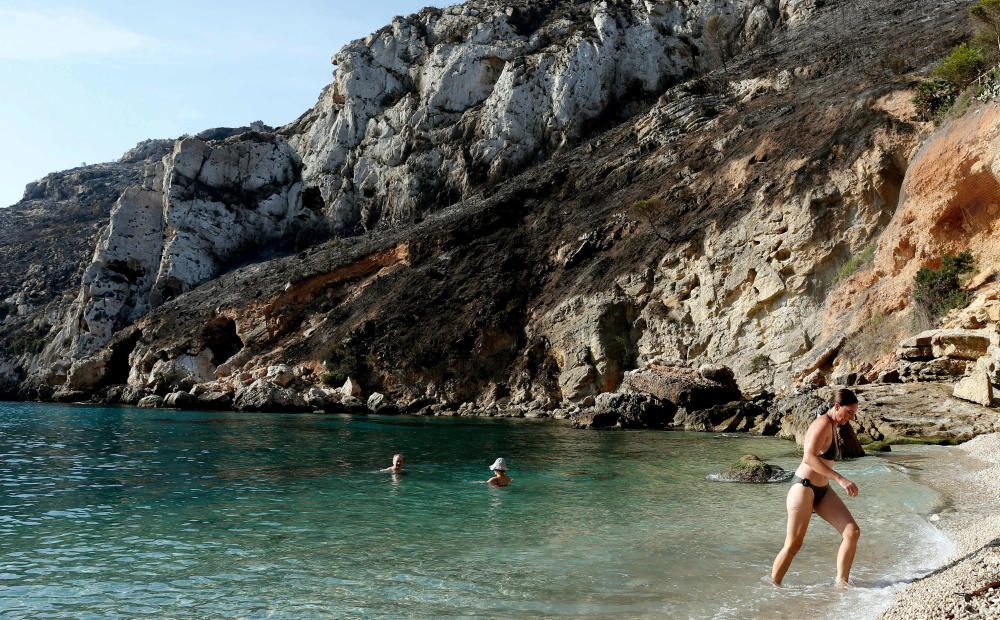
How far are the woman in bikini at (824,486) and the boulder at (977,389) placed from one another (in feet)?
45.7

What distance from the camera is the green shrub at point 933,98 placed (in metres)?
31.7

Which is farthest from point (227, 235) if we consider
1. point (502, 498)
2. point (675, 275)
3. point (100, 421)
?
point (502, 498)

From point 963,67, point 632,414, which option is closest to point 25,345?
point 632,414

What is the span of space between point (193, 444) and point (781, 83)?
155 ft

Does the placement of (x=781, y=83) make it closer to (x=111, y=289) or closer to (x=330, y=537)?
(x=330, y=537)

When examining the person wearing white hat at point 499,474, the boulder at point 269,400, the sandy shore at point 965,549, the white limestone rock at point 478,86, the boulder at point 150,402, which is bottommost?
the boulder at point 150,402

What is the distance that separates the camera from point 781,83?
5006 centimetres

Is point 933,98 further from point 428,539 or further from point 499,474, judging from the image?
point 428,539

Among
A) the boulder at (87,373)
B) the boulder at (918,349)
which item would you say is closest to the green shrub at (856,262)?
the boulder at (918,349)

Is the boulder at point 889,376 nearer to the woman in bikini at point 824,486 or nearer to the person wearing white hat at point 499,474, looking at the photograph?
the person wearing white hat at point 499,474

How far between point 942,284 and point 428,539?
2235 centimetres

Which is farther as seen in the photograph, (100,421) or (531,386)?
(531,386)

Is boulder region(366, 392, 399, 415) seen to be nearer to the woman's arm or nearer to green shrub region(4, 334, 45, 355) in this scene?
the woman's arm

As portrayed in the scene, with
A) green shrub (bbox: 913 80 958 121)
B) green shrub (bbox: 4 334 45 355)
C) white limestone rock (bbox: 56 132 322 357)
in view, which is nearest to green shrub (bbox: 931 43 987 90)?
green shrub (bbox: 913 80 958 121)
